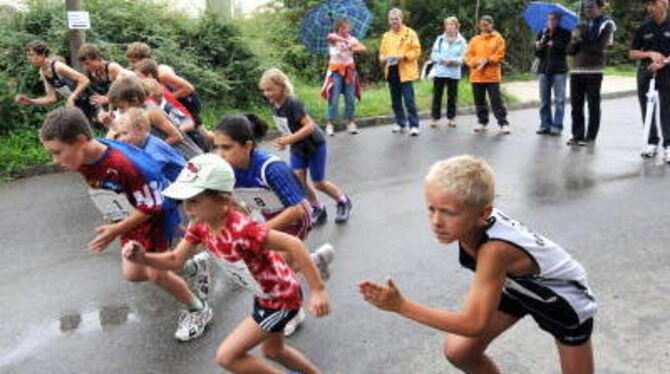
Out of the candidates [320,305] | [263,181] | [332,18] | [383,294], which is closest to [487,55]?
[332,18]

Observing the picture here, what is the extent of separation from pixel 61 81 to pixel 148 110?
332cm

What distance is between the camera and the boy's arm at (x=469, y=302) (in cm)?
230

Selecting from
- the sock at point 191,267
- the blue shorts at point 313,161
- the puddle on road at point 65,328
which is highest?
the blue shorts at point 313,161

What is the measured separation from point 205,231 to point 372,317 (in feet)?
5.56

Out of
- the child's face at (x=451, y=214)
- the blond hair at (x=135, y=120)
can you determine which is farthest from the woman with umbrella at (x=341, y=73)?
the child's face at (x=451, y=214)

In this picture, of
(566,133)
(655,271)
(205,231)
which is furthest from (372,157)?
(205,231)

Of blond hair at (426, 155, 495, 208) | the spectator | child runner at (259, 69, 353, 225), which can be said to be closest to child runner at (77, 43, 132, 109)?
child runner at (259, 69, 353, 225)

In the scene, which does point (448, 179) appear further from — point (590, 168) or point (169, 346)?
point (590, 168)

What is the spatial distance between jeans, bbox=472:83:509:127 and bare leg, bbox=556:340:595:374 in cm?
848

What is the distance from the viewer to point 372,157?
9.29 m

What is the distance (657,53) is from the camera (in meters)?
8.38

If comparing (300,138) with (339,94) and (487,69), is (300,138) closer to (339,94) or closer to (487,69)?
(339,94)

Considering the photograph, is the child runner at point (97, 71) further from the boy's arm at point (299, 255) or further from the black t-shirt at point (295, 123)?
the boy's arm at point (299, 255)

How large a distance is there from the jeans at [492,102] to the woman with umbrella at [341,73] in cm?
197
